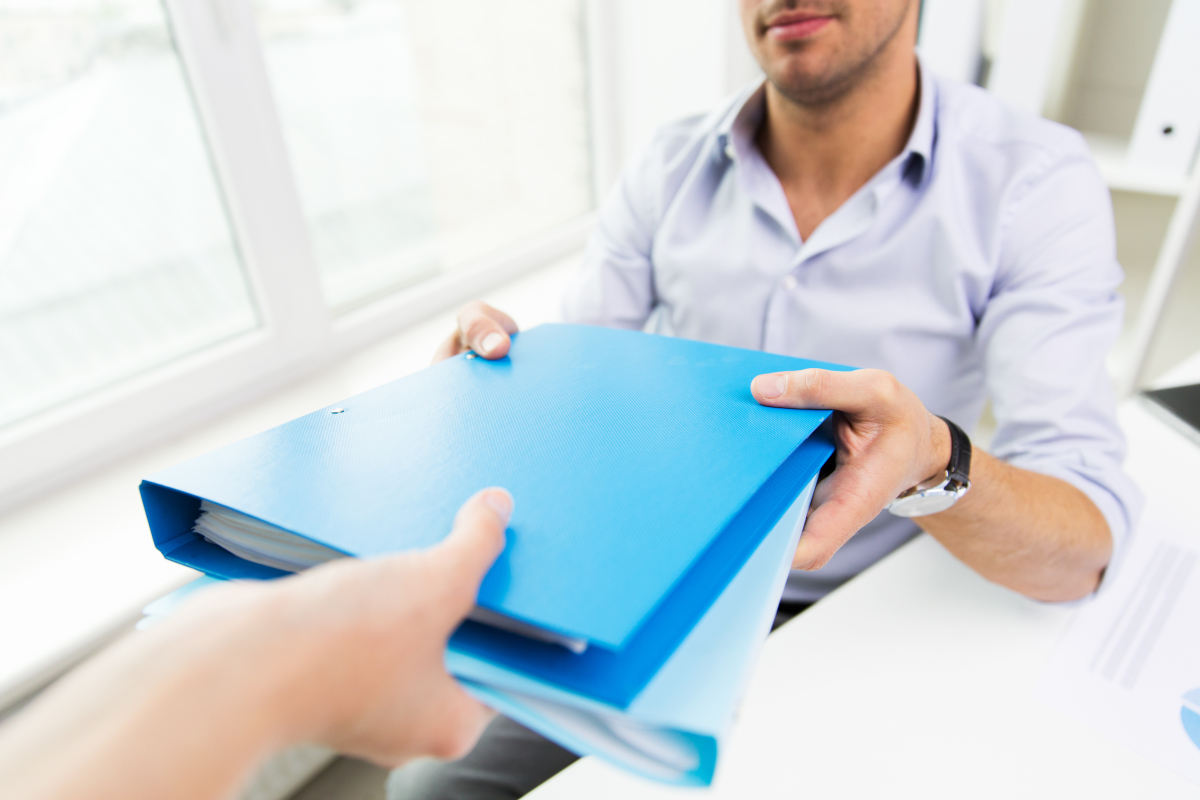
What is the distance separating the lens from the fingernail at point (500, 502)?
38cm

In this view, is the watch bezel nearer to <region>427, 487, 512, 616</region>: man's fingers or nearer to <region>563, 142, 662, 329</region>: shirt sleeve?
<region>427, 487, 512, 616</region>: man's fingers

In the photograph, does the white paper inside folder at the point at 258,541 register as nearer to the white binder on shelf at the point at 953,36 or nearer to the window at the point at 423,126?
the window at the point at 423,126

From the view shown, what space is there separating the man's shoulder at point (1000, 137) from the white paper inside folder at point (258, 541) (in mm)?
851

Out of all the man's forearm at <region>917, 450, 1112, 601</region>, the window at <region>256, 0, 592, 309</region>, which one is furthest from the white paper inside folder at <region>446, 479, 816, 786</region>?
the window at <region>256, 0, 592, 309</region>

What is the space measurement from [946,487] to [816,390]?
224mm

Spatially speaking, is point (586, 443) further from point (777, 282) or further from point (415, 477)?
point (777, 282)

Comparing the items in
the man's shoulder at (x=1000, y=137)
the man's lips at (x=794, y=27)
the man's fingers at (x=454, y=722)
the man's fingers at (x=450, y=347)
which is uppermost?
the man's lips at (x=794, y=27)

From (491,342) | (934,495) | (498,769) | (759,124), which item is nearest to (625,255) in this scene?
(759,124)

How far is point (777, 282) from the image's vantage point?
0.93 metres

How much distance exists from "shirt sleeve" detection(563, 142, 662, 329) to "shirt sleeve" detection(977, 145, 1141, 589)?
0.48m

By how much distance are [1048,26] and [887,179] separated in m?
0.71

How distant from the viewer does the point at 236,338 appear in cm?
117

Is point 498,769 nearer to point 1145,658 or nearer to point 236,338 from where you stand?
point 1145,658

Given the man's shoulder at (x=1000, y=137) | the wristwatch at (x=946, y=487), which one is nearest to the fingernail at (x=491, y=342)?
the wristwatch at (x=946, y=487)
